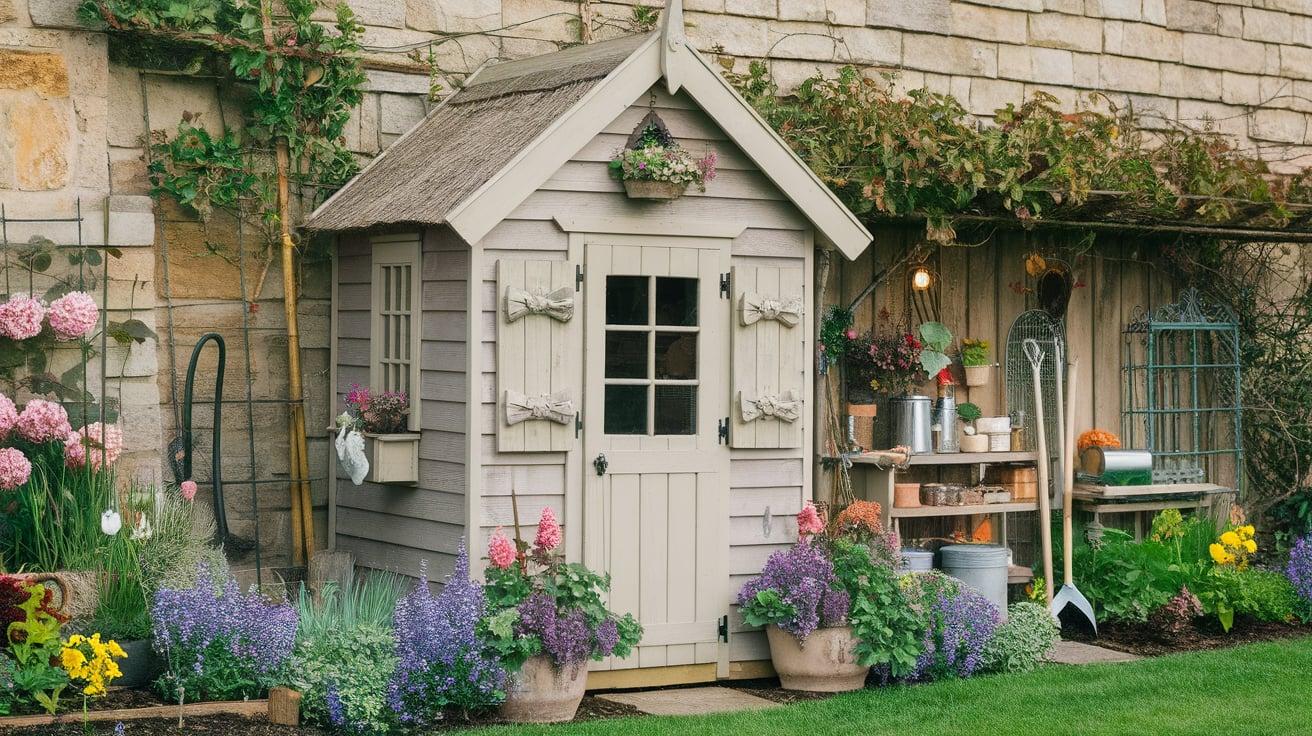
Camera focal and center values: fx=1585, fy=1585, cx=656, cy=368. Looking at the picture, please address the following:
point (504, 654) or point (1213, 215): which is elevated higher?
point (1213, 215)

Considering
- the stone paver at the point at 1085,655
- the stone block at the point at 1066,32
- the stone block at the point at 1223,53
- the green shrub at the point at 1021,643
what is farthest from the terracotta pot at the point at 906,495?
the stone block at the point at 1223,53

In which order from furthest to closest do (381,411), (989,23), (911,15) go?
1. (989,23)
2. (911,15)
3. (381,411)

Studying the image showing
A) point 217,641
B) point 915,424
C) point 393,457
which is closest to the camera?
point 217,641

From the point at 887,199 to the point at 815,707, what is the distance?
287 cm

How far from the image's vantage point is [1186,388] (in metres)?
10.7

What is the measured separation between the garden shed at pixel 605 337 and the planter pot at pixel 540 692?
61 centimetres

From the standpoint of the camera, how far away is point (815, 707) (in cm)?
707

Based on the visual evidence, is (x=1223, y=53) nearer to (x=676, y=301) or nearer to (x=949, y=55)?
(x=949, y=55)

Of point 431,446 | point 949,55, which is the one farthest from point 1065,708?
point 949,55

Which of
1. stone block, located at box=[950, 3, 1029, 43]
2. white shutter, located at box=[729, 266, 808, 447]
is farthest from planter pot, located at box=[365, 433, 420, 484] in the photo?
stone block, located at box=[950, 3, 1029, 43]

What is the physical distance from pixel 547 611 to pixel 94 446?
7.05ft

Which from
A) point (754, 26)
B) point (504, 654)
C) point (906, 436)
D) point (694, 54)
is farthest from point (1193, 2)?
point (504, 654)

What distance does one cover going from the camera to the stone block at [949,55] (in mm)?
10023

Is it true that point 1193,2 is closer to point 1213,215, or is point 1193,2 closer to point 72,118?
point 1213,215
